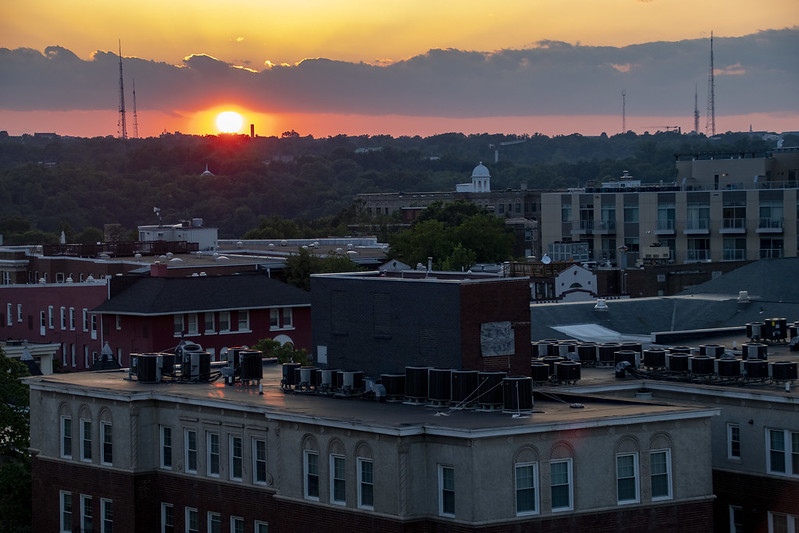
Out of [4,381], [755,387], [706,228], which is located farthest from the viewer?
[706,228]

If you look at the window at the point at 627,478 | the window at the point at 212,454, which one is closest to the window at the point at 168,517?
the window at the point at 212,454

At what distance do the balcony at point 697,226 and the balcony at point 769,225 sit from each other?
174 inches

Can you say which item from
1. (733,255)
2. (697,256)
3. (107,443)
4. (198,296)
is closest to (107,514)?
(107,443)

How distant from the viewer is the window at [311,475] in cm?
4550

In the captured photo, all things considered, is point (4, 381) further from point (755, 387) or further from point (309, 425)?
point (755, 387)

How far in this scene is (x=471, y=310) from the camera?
5012 cm

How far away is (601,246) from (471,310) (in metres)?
93.4

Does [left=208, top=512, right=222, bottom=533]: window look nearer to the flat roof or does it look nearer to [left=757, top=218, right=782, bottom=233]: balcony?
the flat roof

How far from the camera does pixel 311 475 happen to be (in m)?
45.7

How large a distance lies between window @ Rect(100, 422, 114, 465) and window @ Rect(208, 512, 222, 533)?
16.7 feet

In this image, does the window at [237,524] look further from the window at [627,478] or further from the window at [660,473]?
the window at [660,473]

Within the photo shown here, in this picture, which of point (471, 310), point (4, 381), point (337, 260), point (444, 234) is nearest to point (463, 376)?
point (471, 310)

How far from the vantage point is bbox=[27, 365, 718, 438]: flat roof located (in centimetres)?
4278

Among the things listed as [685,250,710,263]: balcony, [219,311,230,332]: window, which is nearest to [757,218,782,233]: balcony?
[685,250,710,263]: balcony
